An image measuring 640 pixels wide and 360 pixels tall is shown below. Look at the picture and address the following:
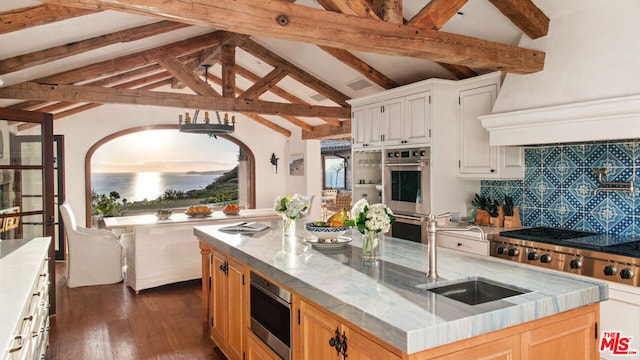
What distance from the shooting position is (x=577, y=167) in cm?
377

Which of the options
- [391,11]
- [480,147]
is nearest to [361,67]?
[480,147]

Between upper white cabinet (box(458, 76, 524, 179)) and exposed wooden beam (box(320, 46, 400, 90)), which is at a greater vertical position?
exposed wooden beam (box(320, 46, 400, 90))

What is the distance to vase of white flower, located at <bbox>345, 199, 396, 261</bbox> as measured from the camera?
2309 millimetres

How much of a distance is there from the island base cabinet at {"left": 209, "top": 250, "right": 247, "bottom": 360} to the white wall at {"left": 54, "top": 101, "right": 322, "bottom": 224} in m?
5.57

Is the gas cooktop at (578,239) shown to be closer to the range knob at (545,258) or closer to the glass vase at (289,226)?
the range knob at (545,258)

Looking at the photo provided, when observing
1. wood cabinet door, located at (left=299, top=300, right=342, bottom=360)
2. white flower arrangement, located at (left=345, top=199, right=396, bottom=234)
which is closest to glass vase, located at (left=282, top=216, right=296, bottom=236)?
white flower arrangement, located at (left=345, top=199, right=396, bottom=234)

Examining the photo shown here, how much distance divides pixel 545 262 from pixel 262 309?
2232 mm

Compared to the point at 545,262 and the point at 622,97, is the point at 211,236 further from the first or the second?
the point at 622,97

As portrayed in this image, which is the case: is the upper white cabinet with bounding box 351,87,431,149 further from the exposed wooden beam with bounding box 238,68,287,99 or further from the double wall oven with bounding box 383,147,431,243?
the exposed wooden beam with bounding box 238,68,287,99

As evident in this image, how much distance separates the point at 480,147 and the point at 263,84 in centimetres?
344

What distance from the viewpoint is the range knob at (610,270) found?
2865mm

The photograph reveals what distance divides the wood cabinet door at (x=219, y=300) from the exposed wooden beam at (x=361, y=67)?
3.13 m

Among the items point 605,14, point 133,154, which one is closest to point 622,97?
point 605,14

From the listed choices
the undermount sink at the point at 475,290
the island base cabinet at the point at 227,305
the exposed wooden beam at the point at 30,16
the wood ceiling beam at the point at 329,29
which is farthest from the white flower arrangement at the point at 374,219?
the exposed wooden beam at the point at 30,16
